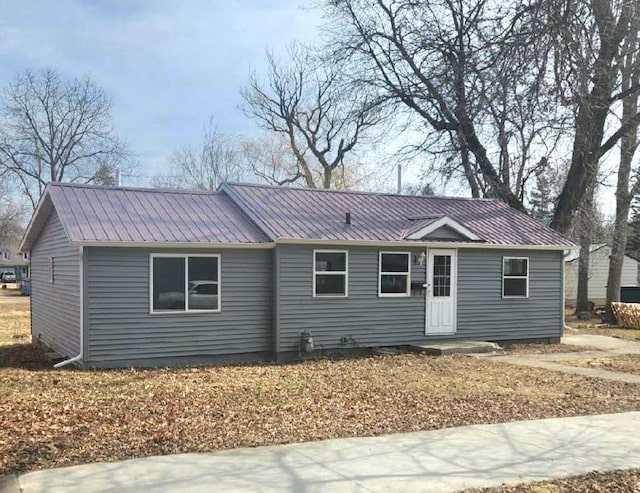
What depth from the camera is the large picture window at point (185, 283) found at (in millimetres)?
12578

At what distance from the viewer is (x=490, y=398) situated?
9.30 metres

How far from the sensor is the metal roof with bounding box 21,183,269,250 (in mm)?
12211

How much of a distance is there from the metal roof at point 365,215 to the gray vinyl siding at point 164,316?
1.09 meters

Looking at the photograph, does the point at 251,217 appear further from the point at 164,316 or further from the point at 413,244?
the point at 413,244

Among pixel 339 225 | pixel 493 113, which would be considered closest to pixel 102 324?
pixel 339 225

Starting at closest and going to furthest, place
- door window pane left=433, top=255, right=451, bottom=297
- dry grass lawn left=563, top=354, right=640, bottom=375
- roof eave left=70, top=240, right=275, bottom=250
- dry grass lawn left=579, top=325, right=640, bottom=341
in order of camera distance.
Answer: roof eave left=70, top=240, right=275, bottom=250 < dry grass lawn left=563, top=354, right=640, bottom=375 < door window pane left=433, top=255, right=451, bottom=297 < dry grass lawn left=579, top=325, right=640, bottom=341

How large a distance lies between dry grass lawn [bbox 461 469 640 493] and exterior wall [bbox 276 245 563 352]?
8315mm

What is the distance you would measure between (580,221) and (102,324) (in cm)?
1853

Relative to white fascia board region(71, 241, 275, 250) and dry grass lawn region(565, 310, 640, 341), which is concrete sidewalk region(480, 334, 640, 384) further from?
white fascia board region(71, 241, 275, 250)

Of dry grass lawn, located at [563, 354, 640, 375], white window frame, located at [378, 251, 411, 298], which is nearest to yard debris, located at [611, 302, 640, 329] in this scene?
dry grass lawn, located at [563, 354, 640, 375]

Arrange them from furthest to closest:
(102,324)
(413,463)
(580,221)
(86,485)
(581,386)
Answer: (580,221) → (102,324) → (581,386) → (413,463) → (86,485)

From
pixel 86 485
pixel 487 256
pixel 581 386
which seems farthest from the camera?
pixel 487 256

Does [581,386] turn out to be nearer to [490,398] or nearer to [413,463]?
[490,398]

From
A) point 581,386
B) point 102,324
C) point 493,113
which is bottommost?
point 581,386
